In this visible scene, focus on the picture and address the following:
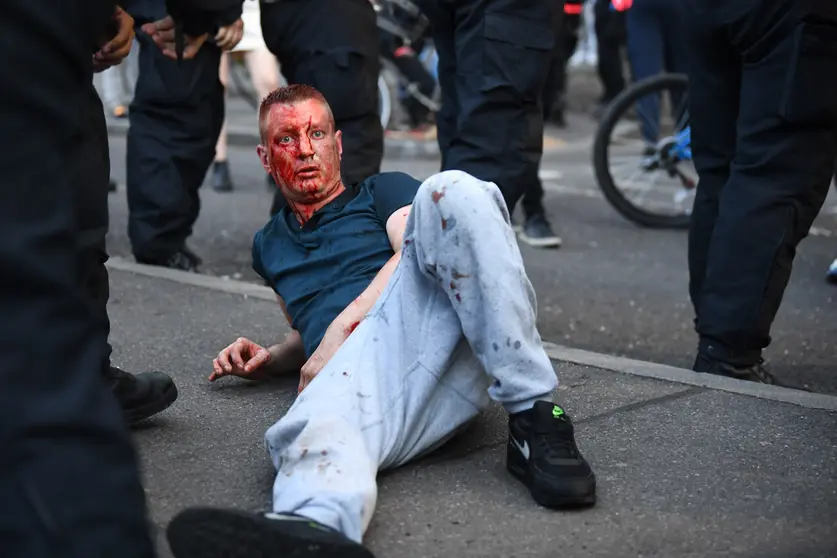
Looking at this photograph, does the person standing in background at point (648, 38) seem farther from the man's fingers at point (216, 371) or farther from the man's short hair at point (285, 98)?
the man's fingers at point (216, 371)

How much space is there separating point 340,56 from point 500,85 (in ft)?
2.04

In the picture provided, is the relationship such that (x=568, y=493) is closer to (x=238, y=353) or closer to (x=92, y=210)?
(x=238, y=353)

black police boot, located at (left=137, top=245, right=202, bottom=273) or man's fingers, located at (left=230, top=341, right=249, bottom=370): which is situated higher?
man's fingers, located at (left=230, top=341, right=249, bottom=370)

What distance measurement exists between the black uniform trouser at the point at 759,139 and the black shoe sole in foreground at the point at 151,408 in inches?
58.8

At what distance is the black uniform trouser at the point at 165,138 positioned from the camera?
4945 mm

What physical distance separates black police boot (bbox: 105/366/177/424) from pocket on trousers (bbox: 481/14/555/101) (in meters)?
1.77

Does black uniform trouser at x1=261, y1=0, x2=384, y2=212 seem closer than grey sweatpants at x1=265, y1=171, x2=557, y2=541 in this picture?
No

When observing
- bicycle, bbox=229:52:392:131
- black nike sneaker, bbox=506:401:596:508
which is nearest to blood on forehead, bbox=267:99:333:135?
black nike sneaker, bbox=506:401:596:508

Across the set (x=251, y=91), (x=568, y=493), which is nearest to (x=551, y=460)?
(x=568, y=493)

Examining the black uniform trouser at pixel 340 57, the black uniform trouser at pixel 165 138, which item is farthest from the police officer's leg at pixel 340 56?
the black uniform trouser at pixel 165 138

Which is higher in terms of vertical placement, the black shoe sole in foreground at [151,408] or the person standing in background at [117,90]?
the black shoe sole in foreground at [151,408]

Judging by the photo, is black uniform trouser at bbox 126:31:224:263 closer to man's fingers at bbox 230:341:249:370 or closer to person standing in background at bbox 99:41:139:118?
man's fingers at bbox 230:341:249:370

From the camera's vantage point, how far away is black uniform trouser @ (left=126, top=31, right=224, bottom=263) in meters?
4.95

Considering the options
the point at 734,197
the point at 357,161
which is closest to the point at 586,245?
the point at 357,161
